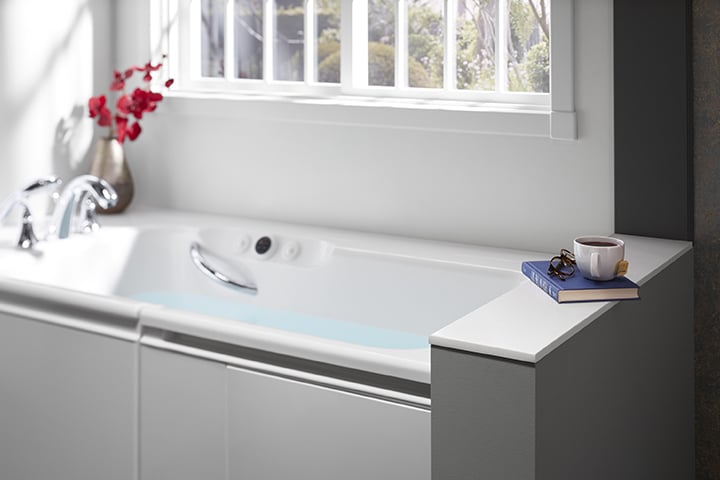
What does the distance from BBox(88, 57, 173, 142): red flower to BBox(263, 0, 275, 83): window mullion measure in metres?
0.31

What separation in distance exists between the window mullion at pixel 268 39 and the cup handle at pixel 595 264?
1726 millimetres

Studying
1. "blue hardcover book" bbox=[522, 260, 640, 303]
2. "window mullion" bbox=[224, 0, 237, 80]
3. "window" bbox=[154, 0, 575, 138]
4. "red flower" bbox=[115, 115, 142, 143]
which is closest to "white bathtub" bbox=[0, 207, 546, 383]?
"red flower" bbox=[115, 115, 142, 143]

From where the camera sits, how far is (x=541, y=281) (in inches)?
82.5

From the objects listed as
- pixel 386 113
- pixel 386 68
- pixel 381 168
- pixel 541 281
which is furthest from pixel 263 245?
pixel 541 281

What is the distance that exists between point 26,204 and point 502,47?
4.72 ft

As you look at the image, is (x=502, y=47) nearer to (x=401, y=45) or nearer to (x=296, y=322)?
(x=401, y=45)

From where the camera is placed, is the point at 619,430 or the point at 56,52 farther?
the point at 56,52

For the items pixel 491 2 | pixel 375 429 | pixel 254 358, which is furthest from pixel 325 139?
pixel 375 429

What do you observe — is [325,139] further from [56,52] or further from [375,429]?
[375,429]

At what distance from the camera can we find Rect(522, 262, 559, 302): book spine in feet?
6.61

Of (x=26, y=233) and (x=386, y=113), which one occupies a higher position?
(x=386, y=113)

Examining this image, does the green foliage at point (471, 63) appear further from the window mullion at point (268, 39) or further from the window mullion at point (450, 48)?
the window mullion at point (268, 39)

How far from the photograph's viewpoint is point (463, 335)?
1.80 meters

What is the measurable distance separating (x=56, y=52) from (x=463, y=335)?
2.15 metres
